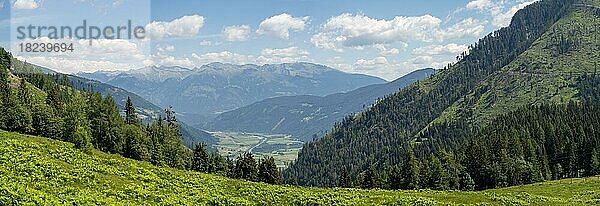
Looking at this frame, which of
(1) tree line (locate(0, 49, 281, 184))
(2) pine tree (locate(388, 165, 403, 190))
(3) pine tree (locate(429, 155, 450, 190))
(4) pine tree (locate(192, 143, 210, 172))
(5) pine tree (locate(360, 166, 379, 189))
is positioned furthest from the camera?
(5) pine tree (locate(360, 166, 379, 189))

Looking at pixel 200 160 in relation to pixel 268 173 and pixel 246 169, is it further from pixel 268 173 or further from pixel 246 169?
pixel 268 173

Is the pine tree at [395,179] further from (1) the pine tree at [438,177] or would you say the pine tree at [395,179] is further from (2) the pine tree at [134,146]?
(2) the pine tree at [134,146]

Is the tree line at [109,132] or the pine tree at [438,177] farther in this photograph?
the pine tree at [438,177]

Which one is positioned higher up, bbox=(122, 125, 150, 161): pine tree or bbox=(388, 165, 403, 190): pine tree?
bbox=(122, 125, 150, 161): pine tree

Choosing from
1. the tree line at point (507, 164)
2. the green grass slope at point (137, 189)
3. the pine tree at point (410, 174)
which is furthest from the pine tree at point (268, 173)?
the green grass slope at point (137, 189)

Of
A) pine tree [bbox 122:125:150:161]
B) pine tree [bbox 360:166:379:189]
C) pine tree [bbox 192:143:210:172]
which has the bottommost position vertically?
pine tree [bbox 360:166:379:189]

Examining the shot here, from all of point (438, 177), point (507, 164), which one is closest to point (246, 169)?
point (438, 177)

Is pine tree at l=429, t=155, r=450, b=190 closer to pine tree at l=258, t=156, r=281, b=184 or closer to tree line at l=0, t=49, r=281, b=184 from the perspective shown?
pine tree at l=258, t=156, r=281, b=184

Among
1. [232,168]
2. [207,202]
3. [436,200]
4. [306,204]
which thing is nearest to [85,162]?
[207,202]

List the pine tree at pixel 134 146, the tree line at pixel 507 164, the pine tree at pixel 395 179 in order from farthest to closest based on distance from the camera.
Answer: the pine tree at pixel 395 179
the tree line at pixel 507 164
the pine tree at pixel 134 146

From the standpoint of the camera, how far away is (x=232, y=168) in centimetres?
15450

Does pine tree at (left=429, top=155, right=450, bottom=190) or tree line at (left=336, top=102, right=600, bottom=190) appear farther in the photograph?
tree line at (left=336, top=102, right=600, bottom=190)

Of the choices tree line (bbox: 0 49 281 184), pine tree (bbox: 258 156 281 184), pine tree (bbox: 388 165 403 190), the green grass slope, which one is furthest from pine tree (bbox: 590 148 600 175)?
tree line (bbox: 0 49 281 184)

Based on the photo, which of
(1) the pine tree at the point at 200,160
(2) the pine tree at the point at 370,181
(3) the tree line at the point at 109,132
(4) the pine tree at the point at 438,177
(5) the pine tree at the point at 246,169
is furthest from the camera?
(2) the pine tree at the point at 370,181
